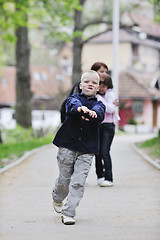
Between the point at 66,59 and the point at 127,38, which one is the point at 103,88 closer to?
the point at 127,38

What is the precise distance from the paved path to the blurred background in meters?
8.76

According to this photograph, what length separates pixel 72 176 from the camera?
19.6ft

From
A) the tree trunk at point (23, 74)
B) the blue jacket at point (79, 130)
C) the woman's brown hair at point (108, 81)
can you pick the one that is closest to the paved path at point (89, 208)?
the blue jacket at point (79, 130)

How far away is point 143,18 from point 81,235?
220 feet

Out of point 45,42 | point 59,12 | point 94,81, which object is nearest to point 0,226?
point 94,81

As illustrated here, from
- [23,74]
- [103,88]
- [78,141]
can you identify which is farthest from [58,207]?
[23,74]

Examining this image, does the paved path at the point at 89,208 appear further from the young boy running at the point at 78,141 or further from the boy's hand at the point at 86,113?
the boy's hand at the point at 86,113

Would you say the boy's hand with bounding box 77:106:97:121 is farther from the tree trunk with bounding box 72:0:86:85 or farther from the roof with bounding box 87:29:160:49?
the roof with bounding box 87:29:160:49

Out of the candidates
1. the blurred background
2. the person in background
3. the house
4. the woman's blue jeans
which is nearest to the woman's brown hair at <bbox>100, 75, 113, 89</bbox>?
the person in background

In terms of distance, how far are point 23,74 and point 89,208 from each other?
17.2m

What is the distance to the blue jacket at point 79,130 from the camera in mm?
5982

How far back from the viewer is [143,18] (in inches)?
2776

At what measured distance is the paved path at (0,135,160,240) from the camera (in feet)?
17.8

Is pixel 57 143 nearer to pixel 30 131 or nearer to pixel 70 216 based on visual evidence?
pixel 70 216
